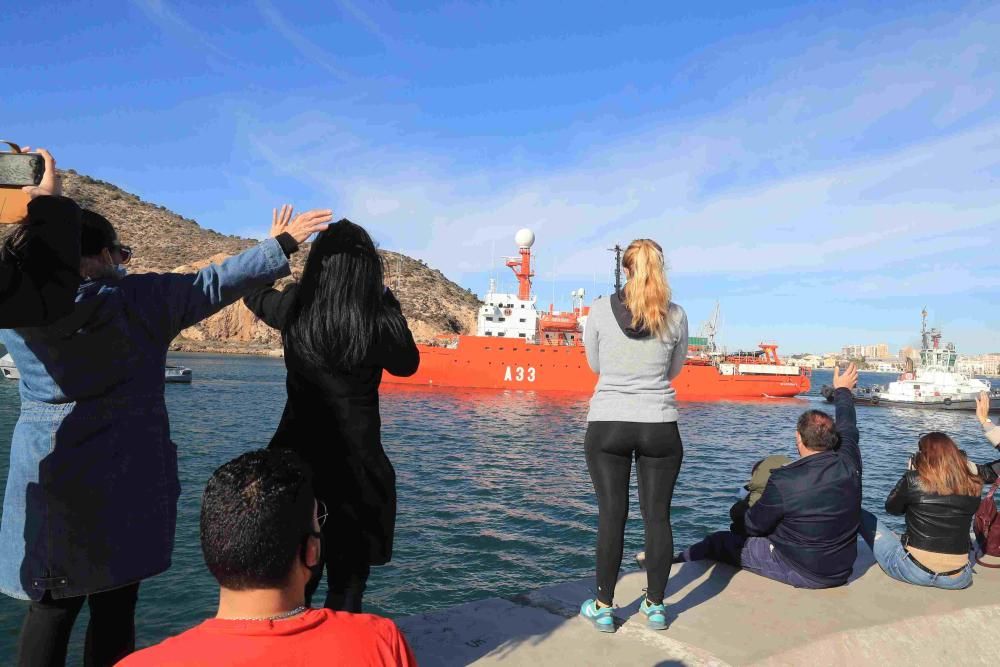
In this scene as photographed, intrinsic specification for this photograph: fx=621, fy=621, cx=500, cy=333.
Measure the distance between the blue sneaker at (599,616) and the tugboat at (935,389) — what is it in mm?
38305

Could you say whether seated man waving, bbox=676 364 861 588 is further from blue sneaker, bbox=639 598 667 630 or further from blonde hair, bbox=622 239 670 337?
blonde hair, bbox=622 239 670 337

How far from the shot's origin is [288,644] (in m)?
1.00

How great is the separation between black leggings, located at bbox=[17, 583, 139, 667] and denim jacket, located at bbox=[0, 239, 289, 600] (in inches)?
3.2

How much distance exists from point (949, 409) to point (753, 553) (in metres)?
38.8

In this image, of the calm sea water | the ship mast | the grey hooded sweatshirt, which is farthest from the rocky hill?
the grey hooded sweatshirt

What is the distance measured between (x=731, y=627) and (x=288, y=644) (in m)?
2.14

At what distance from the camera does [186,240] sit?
83688 millimetres

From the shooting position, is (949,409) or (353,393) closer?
(353,393)

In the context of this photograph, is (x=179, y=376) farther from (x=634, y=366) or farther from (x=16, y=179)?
(x=16, y=179)

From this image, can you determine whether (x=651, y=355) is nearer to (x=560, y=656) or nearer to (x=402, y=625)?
(x=560, y=656)

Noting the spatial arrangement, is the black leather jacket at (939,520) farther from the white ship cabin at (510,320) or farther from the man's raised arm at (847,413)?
→ the white ship cabin at (510,320)

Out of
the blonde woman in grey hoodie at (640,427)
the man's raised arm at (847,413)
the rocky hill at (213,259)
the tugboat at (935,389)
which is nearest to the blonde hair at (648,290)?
the blonde woman in grey hoodie at (640,427)

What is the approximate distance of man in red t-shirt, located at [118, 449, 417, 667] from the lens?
0.99 meters

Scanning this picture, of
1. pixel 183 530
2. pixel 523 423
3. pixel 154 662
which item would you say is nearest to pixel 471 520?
pixel 183 530
